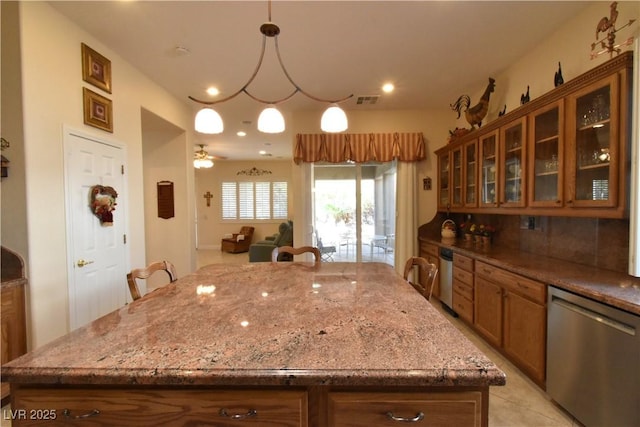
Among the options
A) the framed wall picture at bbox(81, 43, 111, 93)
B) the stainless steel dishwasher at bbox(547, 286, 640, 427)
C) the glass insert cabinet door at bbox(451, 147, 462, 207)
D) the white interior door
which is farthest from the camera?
the glass insert cabinet door at bbox(451, 147, 462, 207)

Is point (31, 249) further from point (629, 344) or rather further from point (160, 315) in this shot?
point (629, 344)

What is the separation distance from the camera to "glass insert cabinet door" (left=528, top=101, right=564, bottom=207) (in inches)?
85.9

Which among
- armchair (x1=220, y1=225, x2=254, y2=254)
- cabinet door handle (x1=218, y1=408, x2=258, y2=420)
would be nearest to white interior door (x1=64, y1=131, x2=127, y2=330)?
cabinet door handle (x1=218, y1=408, x2=258, y2=420)

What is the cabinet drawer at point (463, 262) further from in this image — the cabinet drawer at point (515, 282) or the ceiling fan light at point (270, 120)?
the ceiling fan light at point (270, 120)

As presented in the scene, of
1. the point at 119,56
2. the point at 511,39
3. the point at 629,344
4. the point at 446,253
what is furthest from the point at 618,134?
the point at 119,56

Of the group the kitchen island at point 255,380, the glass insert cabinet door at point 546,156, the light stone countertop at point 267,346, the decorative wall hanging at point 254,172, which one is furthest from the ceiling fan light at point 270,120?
the decorative wall hanging at point 254,172

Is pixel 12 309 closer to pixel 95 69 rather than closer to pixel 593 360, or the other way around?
pixel 95 69

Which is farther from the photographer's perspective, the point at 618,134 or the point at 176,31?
the point at 176,31

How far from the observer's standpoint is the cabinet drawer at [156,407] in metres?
0.89

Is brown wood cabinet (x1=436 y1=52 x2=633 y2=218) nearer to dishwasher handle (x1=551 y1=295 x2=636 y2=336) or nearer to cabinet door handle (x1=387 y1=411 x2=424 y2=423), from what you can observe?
dishwasher handle (x1=551 y1=295 x2=636 y2=336)

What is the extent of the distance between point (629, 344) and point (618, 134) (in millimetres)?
1200

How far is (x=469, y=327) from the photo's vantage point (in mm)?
3221

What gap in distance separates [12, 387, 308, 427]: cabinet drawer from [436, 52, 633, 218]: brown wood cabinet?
7.24 feet

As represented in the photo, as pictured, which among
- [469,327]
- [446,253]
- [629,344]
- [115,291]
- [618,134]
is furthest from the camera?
[446,253]
